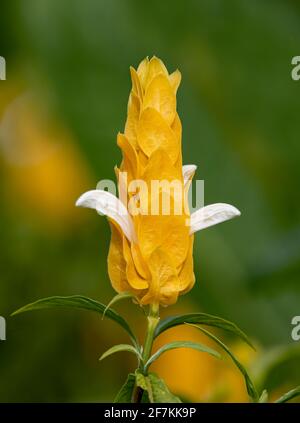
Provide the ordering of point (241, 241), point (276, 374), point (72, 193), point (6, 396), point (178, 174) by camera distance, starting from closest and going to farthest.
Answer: point (178, 174) < point (276, 374) < point (6, 396) < point (241, 241) < point (72, 193)

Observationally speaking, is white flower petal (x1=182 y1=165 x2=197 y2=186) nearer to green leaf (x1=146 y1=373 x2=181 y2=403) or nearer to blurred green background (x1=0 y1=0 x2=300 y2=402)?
green leaf (x1=146 y1=373 x2=181 y2=403)

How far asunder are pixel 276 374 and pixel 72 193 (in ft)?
3.45

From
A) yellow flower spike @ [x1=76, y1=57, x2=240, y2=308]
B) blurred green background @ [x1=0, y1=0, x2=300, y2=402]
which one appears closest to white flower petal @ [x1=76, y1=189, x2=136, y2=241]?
yellow flower spike @ [x1=76, y1=57, x2=240, y2=308]

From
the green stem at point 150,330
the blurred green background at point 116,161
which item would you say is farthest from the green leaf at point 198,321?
the blurred green background at point 116,161

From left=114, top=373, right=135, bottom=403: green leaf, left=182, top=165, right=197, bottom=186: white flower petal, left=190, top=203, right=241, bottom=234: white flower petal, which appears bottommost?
left=114, top=373, right=135, bottom=403: green leaf

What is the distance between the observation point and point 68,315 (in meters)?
1.58

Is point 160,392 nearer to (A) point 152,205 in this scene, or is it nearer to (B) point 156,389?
(B) point 156,389

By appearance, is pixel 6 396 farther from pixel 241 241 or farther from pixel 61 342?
pixel 241 241

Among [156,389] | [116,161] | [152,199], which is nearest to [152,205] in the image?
[152,199]

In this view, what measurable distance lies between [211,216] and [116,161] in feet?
3.29

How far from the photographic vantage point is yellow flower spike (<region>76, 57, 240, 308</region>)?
536mm

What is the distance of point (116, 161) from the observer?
155cm

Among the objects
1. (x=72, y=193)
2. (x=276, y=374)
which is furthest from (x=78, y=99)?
(x=276, y=374)

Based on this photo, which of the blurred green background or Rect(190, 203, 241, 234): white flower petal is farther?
the blurred green background
